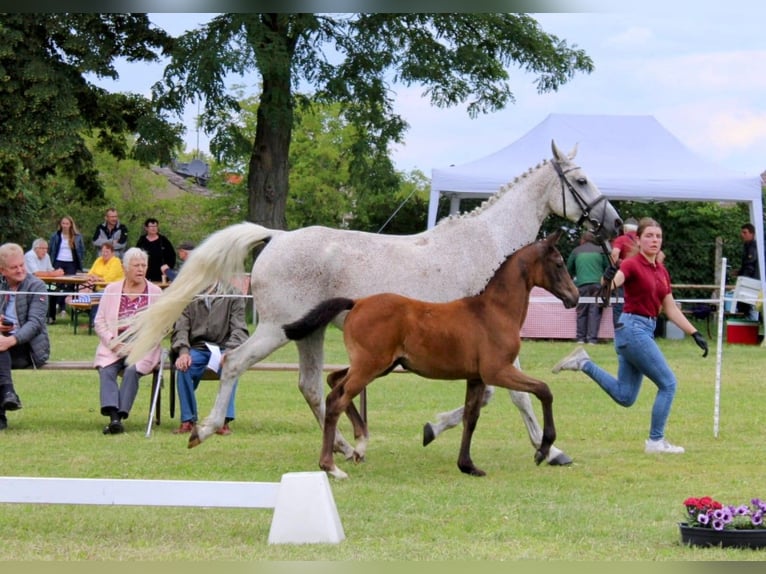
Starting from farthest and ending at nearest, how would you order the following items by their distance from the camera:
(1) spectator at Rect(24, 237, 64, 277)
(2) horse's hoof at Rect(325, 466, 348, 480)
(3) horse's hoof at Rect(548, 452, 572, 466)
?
(1) spectator at Rect(24, 237, 64, 277), (3) horse's hoof at Rect(548, 452, 572, 466), (2) horse's hoof at Rect(325, 466, 348, 480)

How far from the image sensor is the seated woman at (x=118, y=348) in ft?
35.2

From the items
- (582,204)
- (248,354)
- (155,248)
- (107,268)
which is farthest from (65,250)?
(582,204)

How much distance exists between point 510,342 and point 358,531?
97.8 inches

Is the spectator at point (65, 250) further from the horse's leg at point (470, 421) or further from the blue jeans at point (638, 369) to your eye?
the horse's leg at point (470, 421)

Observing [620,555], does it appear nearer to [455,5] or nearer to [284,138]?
[455,5]

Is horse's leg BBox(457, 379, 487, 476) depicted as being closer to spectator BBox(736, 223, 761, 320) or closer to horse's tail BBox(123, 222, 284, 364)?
horse's tail BBox(123, 222, 284, 364)

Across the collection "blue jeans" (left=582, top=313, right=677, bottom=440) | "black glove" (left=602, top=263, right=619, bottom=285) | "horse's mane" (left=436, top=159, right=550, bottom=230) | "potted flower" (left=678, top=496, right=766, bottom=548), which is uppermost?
"horse's mane" (left=436, top=159, right=550, bottom=230)

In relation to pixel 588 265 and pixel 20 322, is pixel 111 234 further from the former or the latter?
pixel 20 322

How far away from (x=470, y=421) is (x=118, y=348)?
143 inches

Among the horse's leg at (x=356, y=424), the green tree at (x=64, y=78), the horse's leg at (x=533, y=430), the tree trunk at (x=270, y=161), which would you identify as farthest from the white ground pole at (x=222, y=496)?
the green tree at (x=64, y=78)

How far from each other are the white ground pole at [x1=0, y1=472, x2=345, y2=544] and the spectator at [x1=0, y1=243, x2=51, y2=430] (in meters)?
A: 4.73

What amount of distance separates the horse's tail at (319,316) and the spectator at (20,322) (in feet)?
10.3

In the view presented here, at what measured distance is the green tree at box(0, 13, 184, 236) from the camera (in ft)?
79.2

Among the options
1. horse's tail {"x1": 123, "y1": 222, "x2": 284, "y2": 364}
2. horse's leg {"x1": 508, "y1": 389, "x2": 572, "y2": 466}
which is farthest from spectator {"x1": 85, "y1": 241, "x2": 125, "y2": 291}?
horse's leg {"x1": 508, "y1": 389, "x2": 572, "y2": 466}
